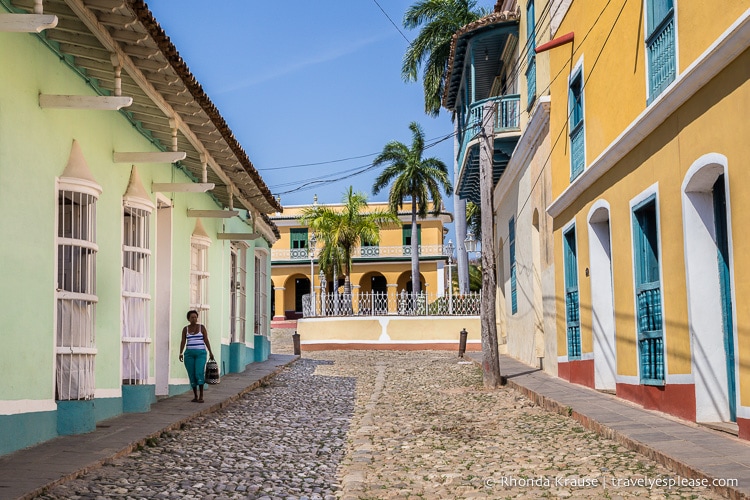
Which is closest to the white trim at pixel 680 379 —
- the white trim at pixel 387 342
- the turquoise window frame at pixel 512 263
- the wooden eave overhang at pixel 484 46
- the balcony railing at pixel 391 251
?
the turquoise window frame at pixel 512 263

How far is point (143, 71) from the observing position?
9.17 m

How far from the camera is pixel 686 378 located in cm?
861

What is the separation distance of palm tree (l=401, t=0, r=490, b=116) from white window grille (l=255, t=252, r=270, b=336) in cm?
1143

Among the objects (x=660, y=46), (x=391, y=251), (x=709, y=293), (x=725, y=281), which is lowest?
(x=709, y=293)

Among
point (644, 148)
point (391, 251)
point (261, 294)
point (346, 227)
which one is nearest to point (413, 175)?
point (346, 227)

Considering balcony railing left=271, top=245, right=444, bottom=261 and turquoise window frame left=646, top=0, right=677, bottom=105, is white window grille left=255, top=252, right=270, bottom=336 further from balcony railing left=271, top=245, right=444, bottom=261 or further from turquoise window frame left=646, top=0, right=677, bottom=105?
balcony railing left=271, top=245, right=444, bottom=261

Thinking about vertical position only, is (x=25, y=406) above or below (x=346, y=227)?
below

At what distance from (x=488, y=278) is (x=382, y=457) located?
24.1ft

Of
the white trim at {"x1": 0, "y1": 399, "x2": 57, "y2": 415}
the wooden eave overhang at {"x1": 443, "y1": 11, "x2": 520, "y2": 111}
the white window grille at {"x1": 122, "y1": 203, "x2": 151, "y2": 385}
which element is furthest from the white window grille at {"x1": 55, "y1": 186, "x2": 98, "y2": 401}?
the wooden eave overhang at {"x1": 443, "y1": 11, "x2": 520, "y2": 111}

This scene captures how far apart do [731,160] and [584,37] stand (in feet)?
18.2

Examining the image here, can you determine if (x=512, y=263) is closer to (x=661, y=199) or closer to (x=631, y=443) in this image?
(x=661, y=199)

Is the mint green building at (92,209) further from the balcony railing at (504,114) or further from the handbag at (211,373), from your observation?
the balcony railing at (504,114)

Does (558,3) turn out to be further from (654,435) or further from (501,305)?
(501,305)

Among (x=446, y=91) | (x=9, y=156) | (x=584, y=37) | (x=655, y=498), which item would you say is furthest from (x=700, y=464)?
(x=446, y=91)
